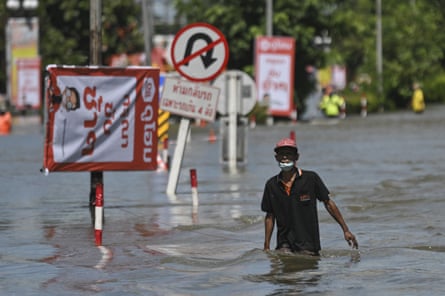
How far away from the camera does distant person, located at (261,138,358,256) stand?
1252 cm

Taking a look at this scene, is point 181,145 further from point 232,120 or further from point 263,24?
point 263,24

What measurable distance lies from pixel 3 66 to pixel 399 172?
54.8m

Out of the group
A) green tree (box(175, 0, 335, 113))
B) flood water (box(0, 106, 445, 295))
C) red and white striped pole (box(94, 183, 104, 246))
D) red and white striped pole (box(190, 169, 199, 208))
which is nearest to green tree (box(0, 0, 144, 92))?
green tree (box(175, 0, 335, 113))

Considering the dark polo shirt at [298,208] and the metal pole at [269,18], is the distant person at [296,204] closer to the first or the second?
the dark polo shirt at [298,208]

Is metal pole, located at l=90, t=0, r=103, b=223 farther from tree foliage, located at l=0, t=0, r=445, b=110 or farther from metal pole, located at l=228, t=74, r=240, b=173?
tree foliage, located at l=0, t=0, r=445, b=110

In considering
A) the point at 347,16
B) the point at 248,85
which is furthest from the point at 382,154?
the point at 347,16

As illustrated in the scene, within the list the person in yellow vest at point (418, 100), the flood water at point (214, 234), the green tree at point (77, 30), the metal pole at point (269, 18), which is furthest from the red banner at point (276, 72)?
the flood water at point (214, 234)

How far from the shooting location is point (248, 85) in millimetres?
28328

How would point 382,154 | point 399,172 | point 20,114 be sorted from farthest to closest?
point 20,114, point 382,154, point 399,172

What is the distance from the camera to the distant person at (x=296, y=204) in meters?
12.5

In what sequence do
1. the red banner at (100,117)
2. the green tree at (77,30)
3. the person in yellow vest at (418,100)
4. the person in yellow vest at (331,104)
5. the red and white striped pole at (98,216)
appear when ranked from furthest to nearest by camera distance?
the green tree at (77,30) → the person in yellow vest at (418,100) → the person in yellow vest at (331,104) → the red banner at (100,117) → the red and white striped pole at (98,216)

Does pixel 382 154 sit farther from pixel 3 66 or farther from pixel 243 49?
pixel 3 66

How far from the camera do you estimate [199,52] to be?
2027 cm

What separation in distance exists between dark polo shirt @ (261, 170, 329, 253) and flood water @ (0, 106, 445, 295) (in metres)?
0.17
